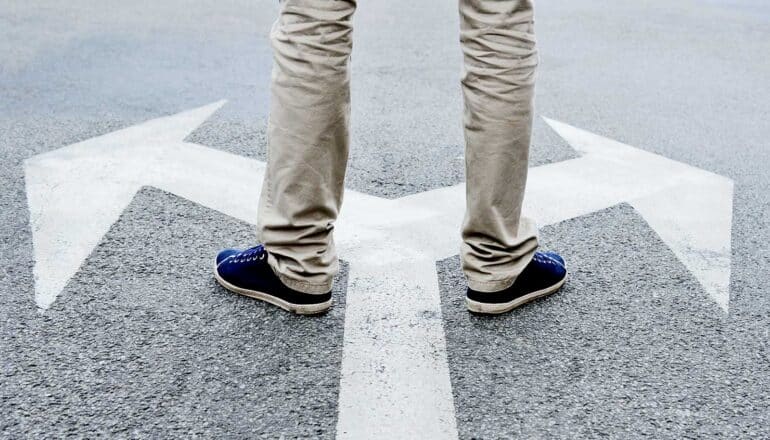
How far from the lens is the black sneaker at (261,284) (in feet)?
8.17

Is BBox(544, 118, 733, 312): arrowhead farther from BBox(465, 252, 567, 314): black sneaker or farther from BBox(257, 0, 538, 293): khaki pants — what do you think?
BBox(257, 0, 538, 293): khaki pants

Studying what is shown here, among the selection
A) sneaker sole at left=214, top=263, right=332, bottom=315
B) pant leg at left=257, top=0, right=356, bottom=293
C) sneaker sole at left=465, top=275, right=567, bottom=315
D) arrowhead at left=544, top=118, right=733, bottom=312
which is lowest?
arrowhead at left=544, top=118, right=733, bottom=312

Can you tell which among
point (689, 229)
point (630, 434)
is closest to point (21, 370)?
point (630, 434)

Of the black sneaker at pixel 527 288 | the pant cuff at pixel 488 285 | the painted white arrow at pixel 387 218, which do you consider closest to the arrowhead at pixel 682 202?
the painted white arrow at pixel 387 218

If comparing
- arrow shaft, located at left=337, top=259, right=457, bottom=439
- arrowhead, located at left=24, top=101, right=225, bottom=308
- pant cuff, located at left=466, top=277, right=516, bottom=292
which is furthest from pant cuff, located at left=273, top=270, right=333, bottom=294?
arrowhead, located at left=24, top=101, right=225, bottom=308

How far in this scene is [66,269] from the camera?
276 cm

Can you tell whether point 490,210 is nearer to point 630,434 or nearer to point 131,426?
point 630,434

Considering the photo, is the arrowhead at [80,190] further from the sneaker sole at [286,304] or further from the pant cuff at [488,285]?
the pant cuff at [488,285]

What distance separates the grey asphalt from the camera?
82.0 inches

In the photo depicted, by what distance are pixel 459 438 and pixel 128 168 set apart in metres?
2.12

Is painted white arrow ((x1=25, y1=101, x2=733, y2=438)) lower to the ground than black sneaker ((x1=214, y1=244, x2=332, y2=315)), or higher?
lower

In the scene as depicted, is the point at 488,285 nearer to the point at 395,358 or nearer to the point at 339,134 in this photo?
the point at 395,358

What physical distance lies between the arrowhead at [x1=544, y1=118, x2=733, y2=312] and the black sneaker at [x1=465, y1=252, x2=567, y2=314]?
47cm

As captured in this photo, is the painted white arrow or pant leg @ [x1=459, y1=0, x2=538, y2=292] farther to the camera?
pant leg @ [x1=459, y1=0, x2=538, y2=292]
